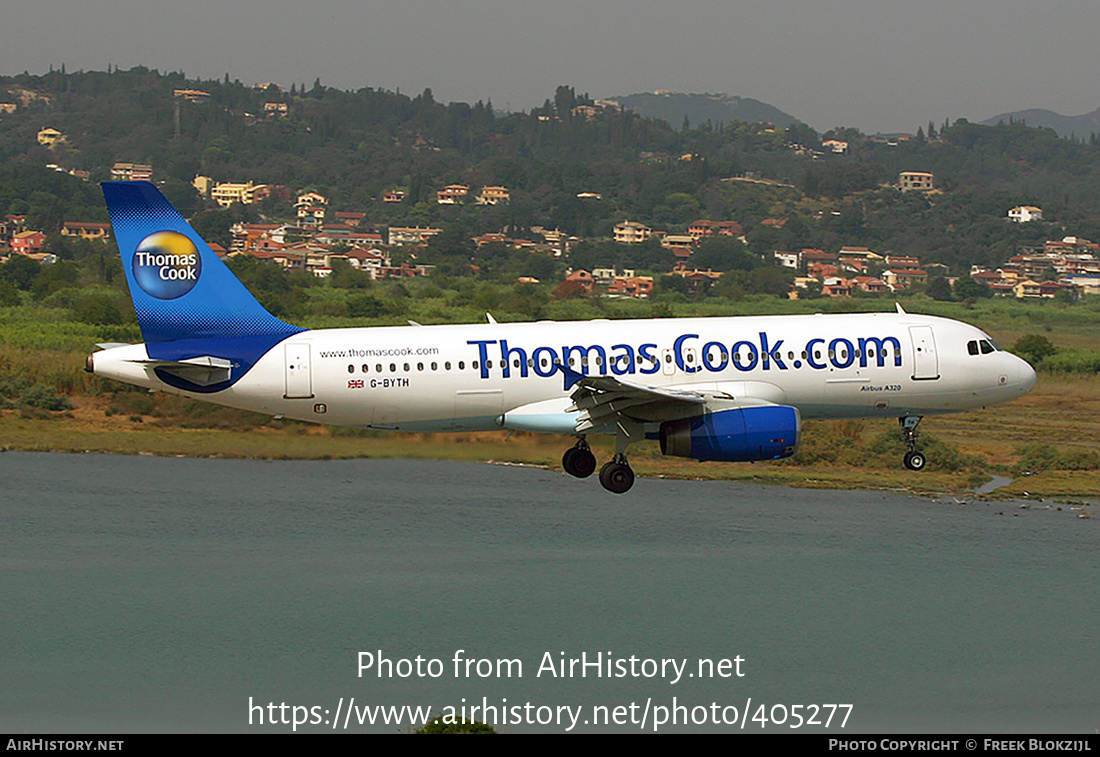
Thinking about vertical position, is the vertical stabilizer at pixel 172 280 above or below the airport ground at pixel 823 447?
above

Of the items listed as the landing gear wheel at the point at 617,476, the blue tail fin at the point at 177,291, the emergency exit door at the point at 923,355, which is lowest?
the landing gear wheel at the point at 617,476

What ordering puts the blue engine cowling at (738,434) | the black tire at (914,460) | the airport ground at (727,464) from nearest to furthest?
the blue engine cowling at (738,434)
the black tire at (914,460)
the airport ground at (727,464)

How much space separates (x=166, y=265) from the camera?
43812 millimetres

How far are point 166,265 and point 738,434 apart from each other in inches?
685

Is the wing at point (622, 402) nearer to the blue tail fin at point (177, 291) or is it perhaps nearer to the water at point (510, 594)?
the blue tail fin at point (177, 291)

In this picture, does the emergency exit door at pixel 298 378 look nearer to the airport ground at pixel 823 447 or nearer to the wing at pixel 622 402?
the wing at pixel 622 402

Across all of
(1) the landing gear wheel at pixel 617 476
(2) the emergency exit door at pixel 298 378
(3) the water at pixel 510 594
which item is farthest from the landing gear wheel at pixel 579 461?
(3) the water at pixel 510 594

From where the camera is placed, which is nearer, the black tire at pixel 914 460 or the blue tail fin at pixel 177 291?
the blue tail fin at pixel 177 291

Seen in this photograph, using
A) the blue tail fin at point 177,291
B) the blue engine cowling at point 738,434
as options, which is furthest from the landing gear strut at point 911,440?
the blue tail fin at point 177,291

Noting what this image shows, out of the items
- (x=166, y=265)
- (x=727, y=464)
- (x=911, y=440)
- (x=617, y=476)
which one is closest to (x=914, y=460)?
(x=911, y=440)

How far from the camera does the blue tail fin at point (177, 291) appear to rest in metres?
43.2

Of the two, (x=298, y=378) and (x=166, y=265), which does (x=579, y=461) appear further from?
(x=166, y=265)

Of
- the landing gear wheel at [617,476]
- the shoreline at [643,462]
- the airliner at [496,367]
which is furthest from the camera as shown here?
the shoreline at [643,462]

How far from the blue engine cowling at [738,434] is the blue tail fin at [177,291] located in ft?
38.3
